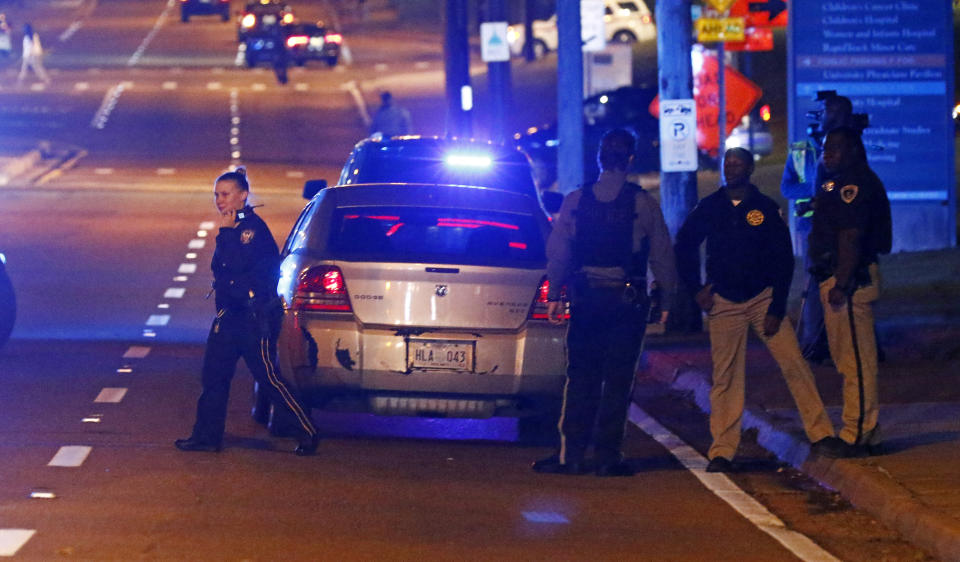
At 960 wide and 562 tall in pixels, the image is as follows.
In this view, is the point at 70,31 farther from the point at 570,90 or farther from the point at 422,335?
the point at 422,335

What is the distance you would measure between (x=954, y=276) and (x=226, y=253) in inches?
401

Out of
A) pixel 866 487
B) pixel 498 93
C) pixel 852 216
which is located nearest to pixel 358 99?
pixel 498 93

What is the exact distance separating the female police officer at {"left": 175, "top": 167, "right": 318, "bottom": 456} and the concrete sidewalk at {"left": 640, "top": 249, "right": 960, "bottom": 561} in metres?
2.98

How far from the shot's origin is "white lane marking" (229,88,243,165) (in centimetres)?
3621

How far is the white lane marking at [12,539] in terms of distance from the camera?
7379mm

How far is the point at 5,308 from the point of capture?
13.8m

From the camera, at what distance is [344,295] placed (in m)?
9.97

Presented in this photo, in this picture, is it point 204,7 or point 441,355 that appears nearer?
point 441,355

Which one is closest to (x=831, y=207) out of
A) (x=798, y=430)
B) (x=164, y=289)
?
(x=798, y=430)

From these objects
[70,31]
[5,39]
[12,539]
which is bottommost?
[12,539]

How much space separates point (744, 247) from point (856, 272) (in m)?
0.61

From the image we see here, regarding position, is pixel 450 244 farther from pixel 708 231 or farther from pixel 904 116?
pixel 904 116

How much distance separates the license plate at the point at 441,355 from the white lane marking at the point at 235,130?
23402mm

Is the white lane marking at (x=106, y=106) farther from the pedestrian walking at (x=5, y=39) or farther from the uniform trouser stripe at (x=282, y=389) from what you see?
the uniform trouser stripe at (x=282, y=389)
